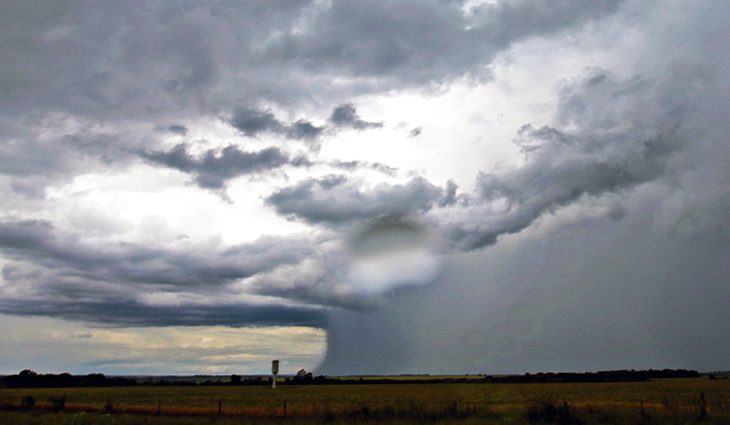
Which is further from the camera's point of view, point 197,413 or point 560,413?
point 197,413

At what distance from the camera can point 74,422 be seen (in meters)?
36.1

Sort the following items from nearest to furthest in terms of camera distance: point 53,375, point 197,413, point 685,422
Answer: point 685,422, point 197,413, point 53,375

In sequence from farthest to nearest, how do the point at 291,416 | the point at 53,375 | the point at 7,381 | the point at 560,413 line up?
the point at 53,375 → the point at 7,381 → the point at 291,416 → the point at 560,413

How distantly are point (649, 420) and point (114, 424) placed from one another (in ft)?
104

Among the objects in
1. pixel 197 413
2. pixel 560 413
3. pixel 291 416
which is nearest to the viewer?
pixel 560 413

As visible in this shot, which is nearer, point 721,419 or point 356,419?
point 721,419

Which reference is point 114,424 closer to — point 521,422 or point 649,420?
point 521,422

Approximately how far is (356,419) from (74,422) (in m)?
17.3

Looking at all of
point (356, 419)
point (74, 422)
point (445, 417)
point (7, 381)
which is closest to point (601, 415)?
point (445, 417)

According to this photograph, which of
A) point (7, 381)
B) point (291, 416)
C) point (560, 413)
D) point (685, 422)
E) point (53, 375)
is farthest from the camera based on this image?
point (53, 375)

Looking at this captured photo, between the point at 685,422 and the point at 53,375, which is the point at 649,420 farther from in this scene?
the point at 53,375

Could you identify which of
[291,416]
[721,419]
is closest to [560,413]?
[721,419]

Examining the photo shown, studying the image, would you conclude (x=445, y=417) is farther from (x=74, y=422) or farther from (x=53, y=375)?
(x=53, y=375)

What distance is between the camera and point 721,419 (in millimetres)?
34000
